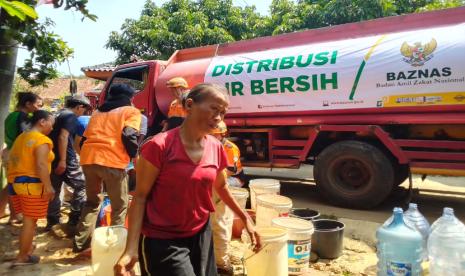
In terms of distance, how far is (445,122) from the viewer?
4754mm

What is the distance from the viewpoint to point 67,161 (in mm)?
4430

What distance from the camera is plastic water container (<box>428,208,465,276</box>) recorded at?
8.81 feet

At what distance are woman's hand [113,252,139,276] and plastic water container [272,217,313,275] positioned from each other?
1.66 m

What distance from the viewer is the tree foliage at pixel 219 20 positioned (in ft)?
41.2

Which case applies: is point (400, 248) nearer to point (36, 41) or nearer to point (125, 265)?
point (125, 265)

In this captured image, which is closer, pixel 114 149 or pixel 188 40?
pixel 114 149

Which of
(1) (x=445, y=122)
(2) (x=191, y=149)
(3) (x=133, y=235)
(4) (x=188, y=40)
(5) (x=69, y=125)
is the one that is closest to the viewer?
(3) (x=133, y=235)

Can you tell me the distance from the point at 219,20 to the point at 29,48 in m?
11.7

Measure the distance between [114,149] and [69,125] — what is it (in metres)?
0.96

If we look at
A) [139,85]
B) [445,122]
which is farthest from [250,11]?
[445,122]

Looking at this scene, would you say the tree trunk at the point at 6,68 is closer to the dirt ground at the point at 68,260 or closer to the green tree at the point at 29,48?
the green tree at the point at 29,48

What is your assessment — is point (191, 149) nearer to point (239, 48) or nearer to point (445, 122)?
point (445, 122)

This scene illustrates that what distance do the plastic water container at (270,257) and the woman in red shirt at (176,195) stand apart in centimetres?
95

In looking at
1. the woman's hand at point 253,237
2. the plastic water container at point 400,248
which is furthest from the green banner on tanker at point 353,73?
the woman's hand at point 253,237
